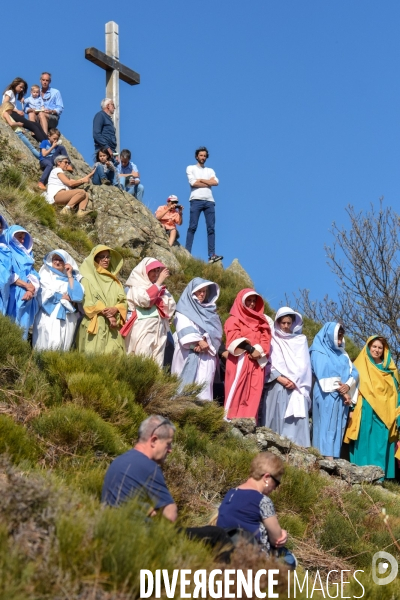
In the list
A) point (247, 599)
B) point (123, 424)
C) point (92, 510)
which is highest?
point (123, 424)

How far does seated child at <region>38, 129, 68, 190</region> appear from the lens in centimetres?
1858

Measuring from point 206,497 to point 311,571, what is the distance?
1141 millimetres

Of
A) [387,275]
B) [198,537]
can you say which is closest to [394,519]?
[198,537]

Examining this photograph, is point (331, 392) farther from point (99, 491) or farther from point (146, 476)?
point (146, 476)

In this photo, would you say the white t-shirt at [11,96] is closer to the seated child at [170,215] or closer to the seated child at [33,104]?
the seated child at [33,104]

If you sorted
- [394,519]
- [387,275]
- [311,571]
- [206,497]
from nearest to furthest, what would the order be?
[311,571] → [206,497] → [394,519] → [387,275]

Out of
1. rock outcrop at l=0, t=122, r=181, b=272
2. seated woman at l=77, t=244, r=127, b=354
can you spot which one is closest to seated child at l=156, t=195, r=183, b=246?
rock outcrop at l=0, t=122, r=181, b=272

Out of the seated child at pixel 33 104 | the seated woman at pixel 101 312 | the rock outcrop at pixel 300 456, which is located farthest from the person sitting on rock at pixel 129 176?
the rock outcrop at pixel 300 456

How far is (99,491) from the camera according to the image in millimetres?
6641

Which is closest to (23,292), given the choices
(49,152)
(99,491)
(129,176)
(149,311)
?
(149,311)

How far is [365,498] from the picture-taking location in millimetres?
9570

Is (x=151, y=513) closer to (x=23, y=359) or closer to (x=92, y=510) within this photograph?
(x=92, y=510)

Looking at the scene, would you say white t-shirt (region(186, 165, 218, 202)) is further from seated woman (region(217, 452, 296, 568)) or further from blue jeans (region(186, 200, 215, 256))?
seated woman (region(217, 452, 296, 568))

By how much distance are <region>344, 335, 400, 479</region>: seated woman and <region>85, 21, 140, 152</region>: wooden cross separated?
10.9 metres
